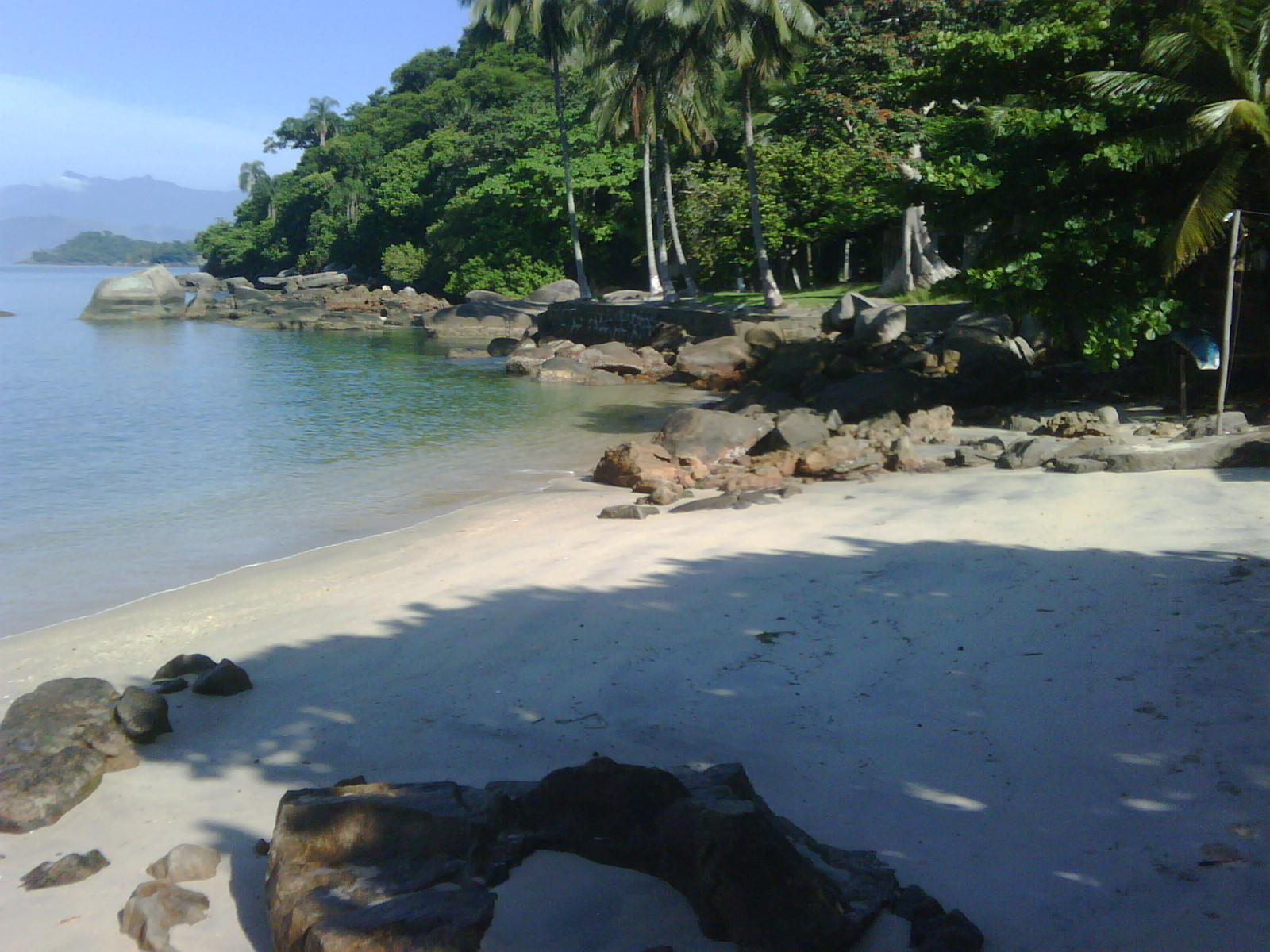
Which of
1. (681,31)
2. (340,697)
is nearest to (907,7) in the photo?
(681,31)

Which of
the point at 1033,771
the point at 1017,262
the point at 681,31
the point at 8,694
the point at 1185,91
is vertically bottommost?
the point at 8,694

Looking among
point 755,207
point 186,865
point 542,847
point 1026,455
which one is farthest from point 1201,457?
point 755,207

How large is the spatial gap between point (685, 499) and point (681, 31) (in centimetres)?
1970

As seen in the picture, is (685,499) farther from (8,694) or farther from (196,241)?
(196,241)

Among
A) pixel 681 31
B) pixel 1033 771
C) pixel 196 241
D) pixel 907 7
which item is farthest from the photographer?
pixel 196 241

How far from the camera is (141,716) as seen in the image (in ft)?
18.8

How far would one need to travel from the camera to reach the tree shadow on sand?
4.19 m

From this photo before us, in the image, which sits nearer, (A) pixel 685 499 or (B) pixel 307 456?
(A) pixel 685 499

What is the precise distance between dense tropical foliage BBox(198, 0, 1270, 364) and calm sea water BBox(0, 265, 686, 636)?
25.0ft

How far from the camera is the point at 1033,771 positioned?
4.74 metres

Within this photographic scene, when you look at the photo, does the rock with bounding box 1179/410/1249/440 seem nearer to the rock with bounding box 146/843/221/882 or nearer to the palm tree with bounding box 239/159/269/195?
the rock with bounding box 146/843/221/882

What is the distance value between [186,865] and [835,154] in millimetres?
28281

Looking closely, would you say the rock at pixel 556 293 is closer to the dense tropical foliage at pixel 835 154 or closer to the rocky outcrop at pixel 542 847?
the dense tropical foliage at pixel 835 154

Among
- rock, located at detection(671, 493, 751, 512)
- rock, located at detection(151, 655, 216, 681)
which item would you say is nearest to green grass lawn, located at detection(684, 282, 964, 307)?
rock, located at detection(671, 493, 751, 512)
